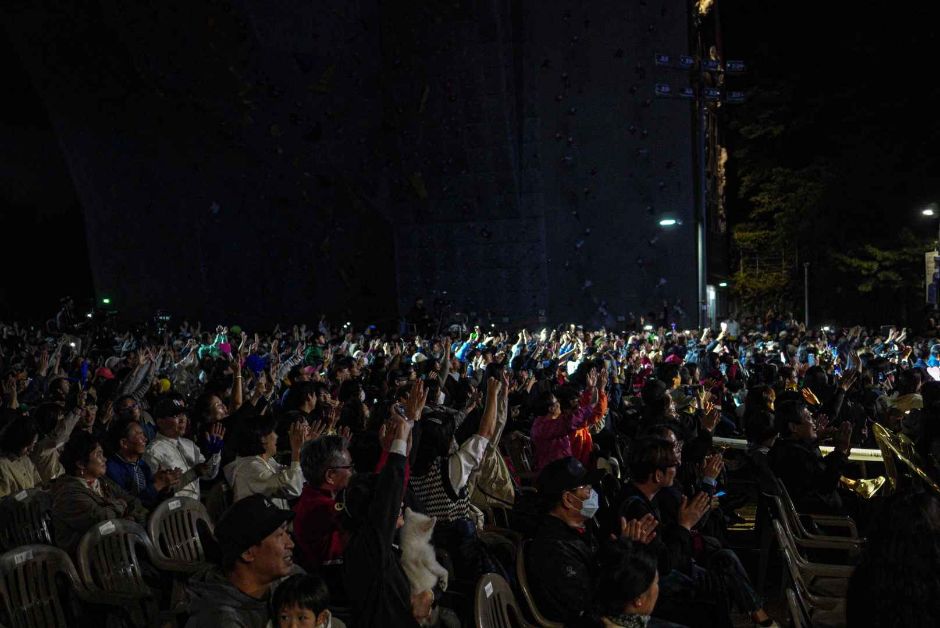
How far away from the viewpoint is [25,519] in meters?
4.57


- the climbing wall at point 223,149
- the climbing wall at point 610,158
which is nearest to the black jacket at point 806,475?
the climbing wall at point 223,149

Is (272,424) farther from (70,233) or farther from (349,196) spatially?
(70,233)

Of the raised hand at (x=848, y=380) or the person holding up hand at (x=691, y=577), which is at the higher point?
the person holding up hand at (x=691, y=577)

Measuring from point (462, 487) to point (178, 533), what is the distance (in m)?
1.59

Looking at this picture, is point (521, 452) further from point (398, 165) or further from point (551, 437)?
point (398, 165)

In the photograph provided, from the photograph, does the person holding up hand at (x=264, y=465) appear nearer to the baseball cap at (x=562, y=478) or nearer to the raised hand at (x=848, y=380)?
the baseball cap at (x=562, y=478)

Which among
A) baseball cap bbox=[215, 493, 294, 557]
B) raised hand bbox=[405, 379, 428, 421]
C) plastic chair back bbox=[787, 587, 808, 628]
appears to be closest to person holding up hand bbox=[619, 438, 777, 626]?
plastic chair back bbox=[787, 587, 808, 628]

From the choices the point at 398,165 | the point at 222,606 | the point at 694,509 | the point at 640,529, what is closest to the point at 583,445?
the point at 694,509

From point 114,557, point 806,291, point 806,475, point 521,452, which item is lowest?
point 806,291

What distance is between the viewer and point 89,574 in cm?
391

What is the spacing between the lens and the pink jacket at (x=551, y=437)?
21.2 feet

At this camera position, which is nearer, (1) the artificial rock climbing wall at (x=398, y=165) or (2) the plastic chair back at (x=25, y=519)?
(2) the plastic chair back at (x=25, y=519)

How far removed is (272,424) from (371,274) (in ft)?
67.0

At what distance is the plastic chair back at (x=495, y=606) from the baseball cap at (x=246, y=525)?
2.63 feet
